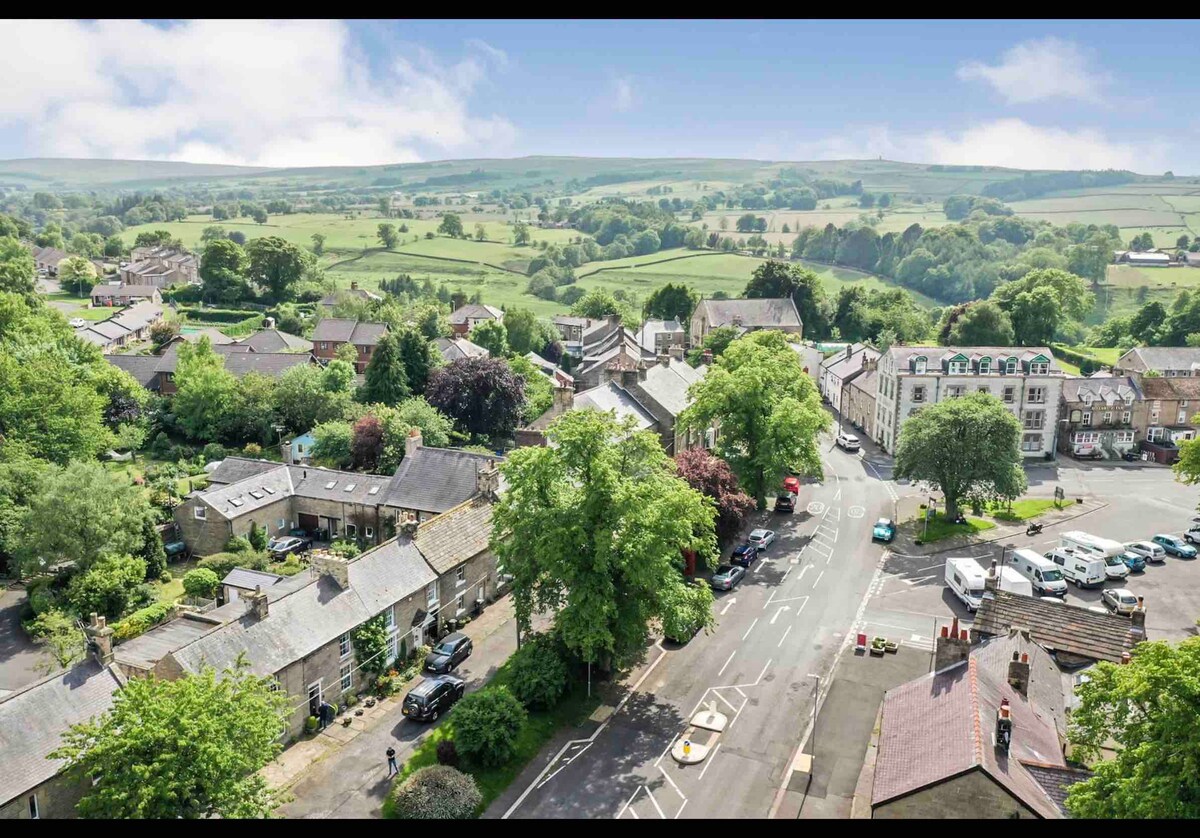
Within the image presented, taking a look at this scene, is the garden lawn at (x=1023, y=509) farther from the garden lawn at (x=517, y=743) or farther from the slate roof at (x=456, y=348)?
the slate roof at (x=456, y=348)

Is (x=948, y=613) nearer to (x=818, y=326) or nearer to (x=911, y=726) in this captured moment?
(x=911, y=726)

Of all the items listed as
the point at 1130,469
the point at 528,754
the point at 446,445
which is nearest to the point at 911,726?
the point at 528,754

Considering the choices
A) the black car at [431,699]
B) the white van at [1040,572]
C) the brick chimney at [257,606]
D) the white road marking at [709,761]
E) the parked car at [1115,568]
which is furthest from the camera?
the parked car at [1115,568]

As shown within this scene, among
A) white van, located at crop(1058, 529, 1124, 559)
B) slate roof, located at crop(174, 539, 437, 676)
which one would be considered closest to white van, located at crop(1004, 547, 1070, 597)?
white van, located at crop(1058, 529, 1124, 559)

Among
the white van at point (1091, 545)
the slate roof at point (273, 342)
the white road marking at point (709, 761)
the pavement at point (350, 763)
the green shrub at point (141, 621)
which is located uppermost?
the slate roof at point (273, 342)

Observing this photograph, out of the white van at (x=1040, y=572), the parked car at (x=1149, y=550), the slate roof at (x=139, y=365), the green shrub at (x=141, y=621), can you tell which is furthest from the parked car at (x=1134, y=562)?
the slate roof at (x=139, y=365)

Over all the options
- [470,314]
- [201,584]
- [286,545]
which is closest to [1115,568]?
[286,545]

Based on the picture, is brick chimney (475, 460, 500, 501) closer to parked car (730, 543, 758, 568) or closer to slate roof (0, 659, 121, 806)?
parked car (730, 543, 758, 568)
